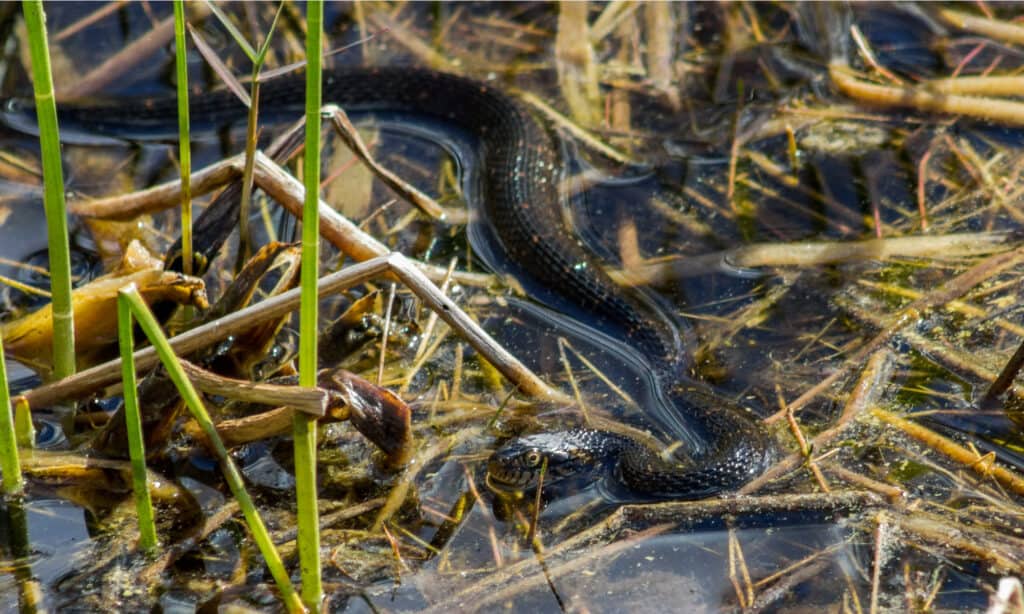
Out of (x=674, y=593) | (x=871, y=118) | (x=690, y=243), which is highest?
(x=871, y=118)

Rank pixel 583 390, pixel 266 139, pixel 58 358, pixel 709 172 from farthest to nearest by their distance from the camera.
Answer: pixel 266 139, pixel 709 172, pixel 583 390, pixel 58 358

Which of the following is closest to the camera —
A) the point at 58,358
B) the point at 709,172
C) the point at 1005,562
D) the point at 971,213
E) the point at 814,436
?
the point at 1005,562

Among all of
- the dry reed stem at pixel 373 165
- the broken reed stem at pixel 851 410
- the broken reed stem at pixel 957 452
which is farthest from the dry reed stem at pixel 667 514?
the dry reed stem at pixel 373 165

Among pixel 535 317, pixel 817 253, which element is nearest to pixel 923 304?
pixel 817 253

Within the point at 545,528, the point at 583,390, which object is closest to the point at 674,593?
the point at 545,528

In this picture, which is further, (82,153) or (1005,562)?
Result: (82,153)

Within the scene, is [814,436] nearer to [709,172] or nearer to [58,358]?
[709,172]

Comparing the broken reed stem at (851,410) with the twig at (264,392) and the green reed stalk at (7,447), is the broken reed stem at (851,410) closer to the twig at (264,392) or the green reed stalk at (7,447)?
the twig at (264,392)
